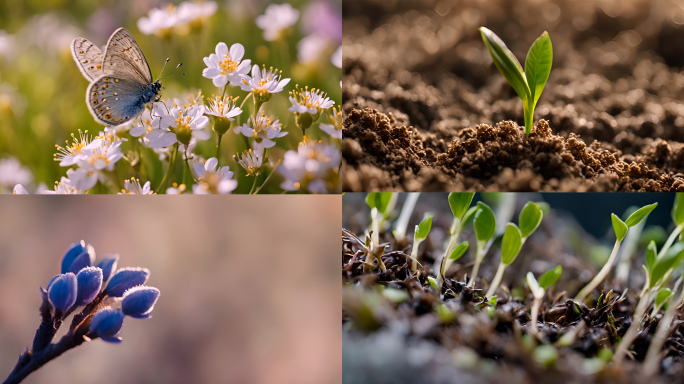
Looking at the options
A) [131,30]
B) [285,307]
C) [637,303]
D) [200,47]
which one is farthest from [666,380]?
[131,30]

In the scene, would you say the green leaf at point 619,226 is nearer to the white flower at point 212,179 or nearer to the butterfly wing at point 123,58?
the white flower at point 212,179

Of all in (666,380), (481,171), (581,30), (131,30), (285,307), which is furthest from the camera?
(581,30)

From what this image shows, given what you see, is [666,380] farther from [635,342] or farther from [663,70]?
[663,70]

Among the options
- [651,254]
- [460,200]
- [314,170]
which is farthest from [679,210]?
[314,170]

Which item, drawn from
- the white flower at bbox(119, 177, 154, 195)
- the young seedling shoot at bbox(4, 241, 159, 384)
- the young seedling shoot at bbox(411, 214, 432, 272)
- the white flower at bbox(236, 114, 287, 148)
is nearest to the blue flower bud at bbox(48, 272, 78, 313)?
the young seedling shoot at bbox(4, 241, 159, 384)

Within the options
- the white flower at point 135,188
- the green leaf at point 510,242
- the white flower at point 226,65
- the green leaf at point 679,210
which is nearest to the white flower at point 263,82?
the white flower at point 226,65

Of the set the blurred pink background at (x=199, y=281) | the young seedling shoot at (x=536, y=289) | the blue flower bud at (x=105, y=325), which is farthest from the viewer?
the blurred pink background at (x=199, y=281)
